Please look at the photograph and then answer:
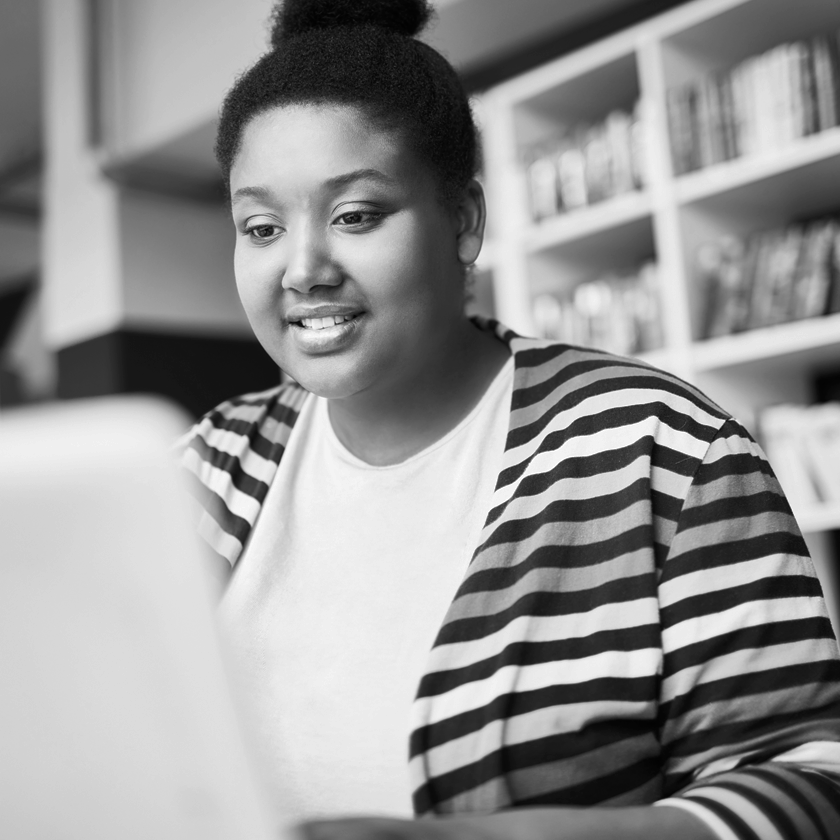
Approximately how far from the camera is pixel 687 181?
2.33 m

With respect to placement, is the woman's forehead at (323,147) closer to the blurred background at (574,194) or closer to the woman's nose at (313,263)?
the woman's nose at (313,263)

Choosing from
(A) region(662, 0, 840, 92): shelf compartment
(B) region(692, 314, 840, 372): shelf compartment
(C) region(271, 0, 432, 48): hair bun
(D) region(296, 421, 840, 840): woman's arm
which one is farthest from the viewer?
(A) region(662, 0, 840, 92): shelf compartment

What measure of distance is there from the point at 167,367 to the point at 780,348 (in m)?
2.21

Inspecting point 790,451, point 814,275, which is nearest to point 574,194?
point 814,275

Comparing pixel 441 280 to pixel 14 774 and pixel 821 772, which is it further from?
pixel 14 774

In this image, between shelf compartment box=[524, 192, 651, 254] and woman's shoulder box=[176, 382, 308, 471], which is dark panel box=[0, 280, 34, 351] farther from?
woman's shoulder box=[176, 382, 308, 471]

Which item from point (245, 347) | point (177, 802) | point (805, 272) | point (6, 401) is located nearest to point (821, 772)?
point (177, 802)

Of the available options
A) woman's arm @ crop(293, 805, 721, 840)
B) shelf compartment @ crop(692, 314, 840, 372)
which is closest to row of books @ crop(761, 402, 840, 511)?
shelf compartment @ crop(692, 314, 840, 372)

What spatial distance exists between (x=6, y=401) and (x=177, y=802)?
5.02 m

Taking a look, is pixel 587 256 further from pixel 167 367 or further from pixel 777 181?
pixel 167 367

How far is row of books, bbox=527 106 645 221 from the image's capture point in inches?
98.0

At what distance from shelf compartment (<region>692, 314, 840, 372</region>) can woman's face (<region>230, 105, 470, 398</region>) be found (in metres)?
1.35

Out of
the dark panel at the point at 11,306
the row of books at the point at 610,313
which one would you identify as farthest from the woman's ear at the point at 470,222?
the dark panel at the point at 11,306

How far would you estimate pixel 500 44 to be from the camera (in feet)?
9.51
